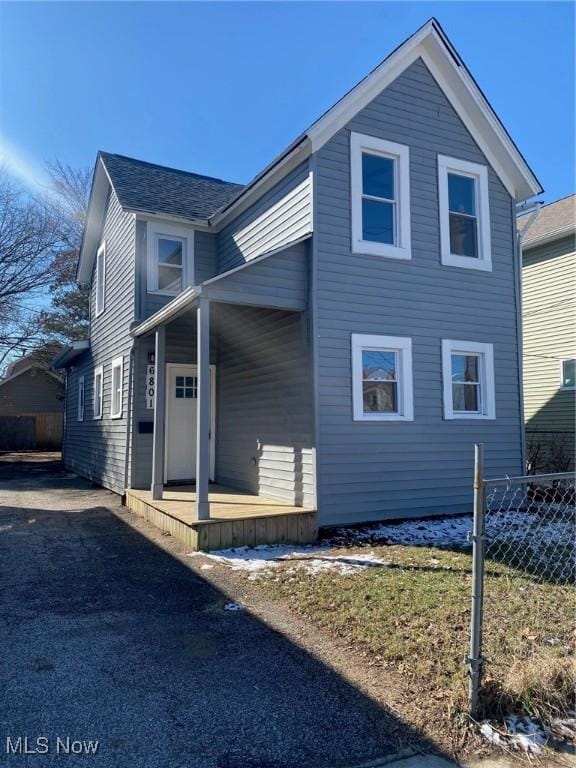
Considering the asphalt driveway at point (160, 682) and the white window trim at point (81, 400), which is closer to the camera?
the asphalt driveway at point (160, 682)

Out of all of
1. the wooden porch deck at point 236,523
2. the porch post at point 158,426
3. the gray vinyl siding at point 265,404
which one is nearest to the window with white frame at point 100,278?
the gray vinyl siding at point 265,404

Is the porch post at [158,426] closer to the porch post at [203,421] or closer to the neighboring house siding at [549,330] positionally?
the porch post at [203,421]

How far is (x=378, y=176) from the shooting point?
821 cm

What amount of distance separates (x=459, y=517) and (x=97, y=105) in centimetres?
1200

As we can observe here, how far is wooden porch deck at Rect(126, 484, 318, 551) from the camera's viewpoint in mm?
6324

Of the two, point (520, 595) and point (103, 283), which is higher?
point (103, 283)

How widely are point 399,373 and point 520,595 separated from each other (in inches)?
157

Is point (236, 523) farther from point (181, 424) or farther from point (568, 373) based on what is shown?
point (568, 373)

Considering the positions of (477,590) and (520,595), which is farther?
(520,595)

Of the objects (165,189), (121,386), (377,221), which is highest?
(165,189)

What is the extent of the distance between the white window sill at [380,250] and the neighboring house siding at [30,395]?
2398 cm

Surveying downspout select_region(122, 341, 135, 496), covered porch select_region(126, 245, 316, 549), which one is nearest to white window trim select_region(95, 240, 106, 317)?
downspout select_region(122, 341, 135, 496)

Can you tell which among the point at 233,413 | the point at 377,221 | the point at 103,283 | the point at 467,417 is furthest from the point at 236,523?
the point at 103,283

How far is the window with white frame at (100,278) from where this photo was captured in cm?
1282
